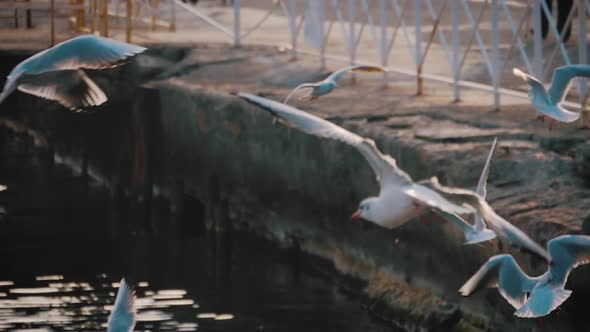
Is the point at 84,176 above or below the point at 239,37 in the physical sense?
below

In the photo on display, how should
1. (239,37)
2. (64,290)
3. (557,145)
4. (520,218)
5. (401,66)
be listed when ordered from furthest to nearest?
(239,37) < (401,66) < (64,290) < (557,145) < (520,218)

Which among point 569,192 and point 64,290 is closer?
point 569,192

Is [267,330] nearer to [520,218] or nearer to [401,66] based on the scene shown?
[520,218]

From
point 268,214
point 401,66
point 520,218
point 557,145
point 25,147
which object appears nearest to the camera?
point 520,218

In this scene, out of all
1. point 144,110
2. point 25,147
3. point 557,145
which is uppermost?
point 557,145

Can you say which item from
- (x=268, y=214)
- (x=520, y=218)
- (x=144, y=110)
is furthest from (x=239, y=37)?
(x=520, y=218)

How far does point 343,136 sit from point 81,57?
6.09ft

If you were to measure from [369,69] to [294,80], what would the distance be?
165 inches

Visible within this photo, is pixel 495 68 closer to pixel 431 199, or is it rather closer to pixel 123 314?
pixel 431 199

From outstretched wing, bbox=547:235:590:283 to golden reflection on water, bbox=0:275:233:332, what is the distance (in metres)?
4.33

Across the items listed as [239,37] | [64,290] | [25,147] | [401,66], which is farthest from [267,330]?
[25,147]

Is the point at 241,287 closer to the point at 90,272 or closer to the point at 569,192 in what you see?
the point at 90,272

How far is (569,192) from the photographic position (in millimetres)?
9094

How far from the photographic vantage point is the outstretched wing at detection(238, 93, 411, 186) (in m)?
8.72
